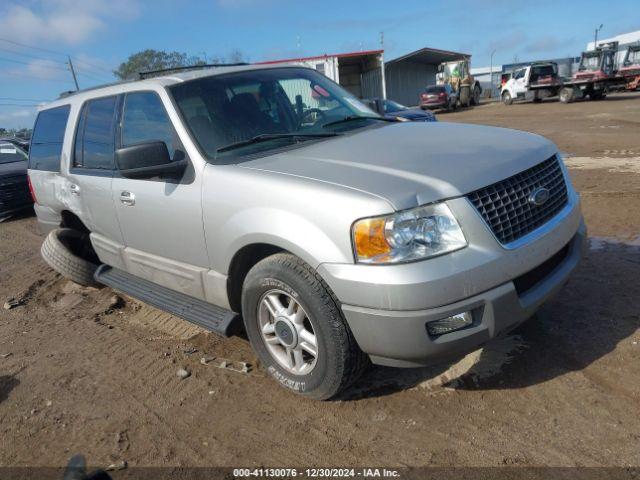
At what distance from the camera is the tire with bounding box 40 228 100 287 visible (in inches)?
195

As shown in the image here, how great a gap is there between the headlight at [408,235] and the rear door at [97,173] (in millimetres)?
2486

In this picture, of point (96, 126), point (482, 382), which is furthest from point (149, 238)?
point (482, 382)

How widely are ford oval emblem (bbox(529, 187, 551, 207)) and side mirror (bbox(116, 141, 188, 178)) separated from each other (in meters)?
2.12

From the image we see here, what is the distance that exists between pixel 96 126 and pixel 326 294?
9.62 feet

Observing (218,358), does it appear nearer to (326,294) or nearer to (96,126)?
(326,294)

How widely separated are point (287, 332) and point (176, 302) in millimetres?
1131

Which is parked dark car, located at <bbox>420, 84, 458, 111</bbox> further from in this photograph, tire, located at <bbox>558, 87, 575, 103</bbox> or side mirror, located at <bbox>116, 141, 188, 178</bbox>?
side mirror, located at <bbox>116, 141, 188, 178</bbox>

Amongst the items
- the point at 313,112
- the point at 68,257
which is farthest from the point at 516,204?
the point at 68,257

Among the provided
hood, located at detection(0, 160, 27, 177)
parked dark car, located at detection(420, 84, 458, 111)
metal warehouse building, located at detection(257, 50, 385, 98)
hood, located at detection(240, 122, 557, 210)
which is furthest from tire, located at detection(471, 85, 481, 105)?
hood, located at detection(240, 122, 557, 210)

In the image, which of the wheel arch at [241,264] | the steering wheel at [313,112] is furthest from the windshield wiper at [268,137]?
the wheel arch at [241,264]

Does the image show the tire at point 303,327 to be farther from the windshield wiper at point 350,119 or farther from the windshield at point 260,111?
the windshield wiper at point 350,119

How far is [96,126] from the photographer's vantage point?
4.31m

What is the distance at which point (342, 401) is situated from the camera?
9.80ft

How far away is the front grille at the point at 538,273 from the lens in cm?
264
